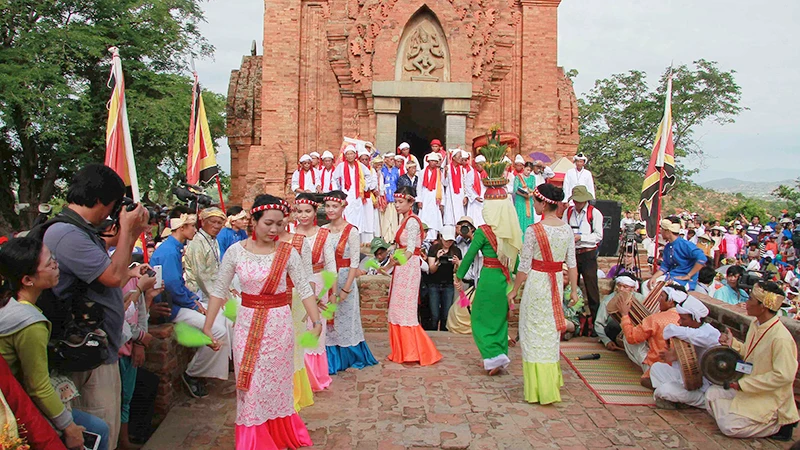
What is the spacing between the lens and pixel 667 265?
8297mm

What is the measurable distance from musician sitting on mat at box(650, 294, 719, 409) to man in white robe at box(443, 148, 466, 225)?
657 cm

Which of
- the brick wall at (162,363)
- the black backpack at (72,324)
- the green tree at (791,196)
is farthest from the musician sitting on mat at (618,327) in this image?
the green tree at (791,196)

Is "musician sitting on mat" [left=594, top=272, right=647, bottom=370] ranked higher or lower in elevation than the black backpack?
lower

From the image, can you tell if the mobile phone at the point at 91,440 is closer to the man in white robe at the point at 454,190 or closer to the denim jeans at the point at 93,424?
the denim jeans at the point at 93,424

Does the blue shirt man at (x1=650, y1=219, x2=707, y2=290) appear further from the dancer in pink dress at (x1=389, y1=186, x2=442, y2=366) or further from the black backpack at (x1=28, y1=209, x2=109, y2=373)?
the black backpack at (x1=28, y1=209, x2=109, y2=373)

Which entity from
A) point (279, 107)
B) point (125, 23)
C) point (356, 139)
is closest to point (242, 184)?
point (279, 107)

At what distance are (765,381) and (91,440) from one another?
5087mm

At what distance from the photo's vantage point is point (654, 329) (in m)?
6.23

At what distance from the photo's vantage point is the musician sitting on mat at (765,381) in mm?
4938

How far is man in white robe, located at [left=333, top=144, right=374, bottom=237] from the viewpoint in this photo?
11.7m

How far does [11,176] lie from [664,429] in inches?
889

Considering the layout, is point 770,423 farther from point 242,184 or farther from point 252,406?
point 242,184

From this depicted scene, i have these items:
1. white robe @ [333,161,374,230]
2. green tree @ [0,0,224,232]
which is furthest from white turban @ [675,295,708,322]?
green tree @ [0,0,224,232]

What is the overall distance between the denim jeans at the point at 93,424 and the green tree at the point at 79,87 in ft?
54.1
